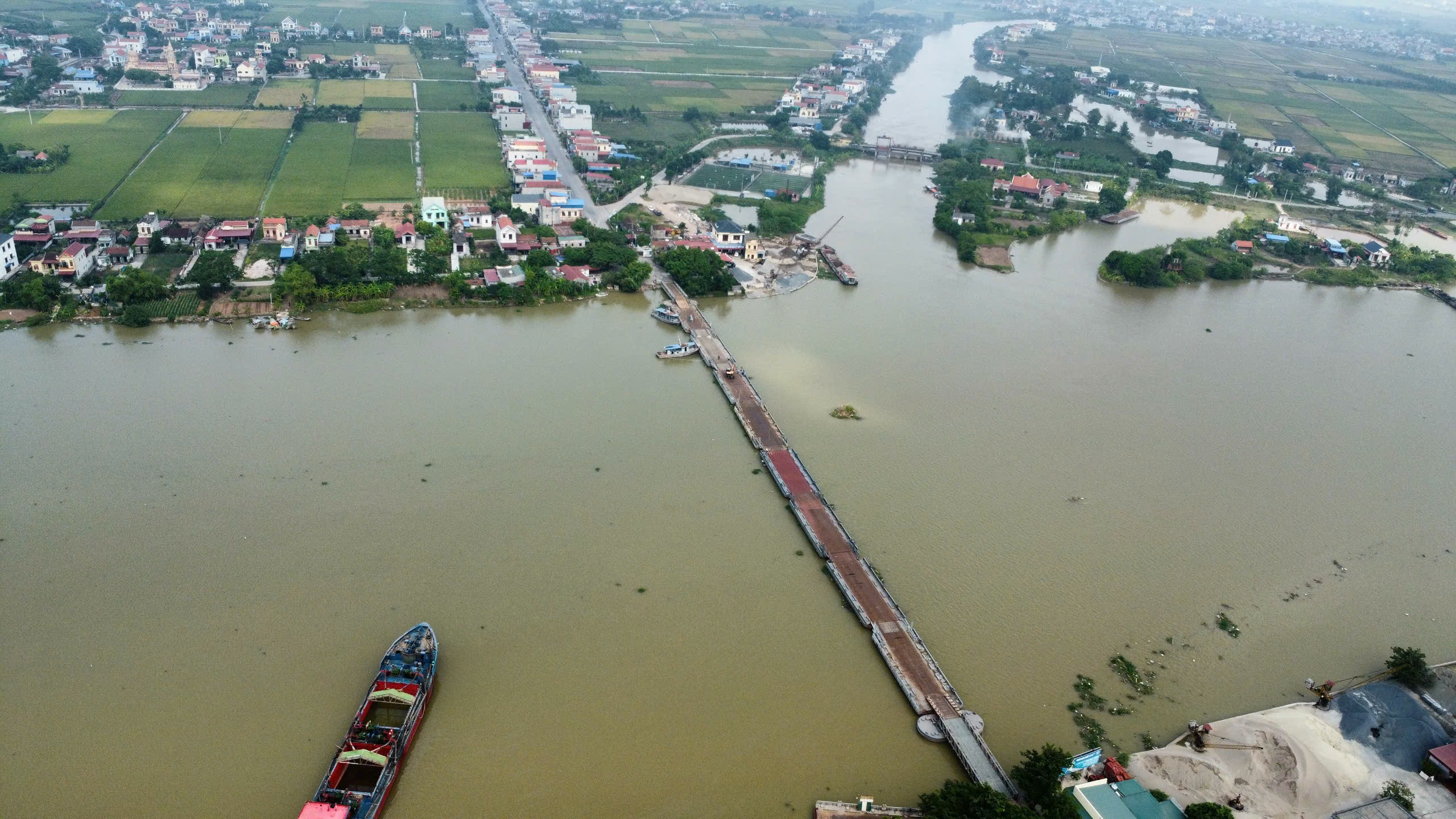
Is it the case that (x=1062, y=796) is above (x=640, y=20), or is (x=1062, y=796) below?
below

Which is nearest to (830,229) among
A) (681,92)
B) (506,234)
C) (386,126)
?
(506,234)

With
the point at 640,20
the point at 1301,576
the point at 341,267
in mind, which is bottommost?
the point at 1301,576

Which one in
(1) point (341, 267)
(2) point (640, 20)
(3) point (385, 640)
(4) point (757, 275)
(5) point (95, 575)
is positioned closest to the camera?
(3) point (385, 640)

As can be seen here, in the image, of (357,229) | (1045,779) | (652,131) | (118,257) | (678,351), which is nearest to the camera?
(1045,779)

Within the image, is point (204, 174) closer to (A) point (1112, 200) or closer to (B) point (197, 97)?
(B) point (197, 97)

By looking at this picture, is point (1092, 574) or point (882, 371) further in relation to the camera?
point (882, 371)

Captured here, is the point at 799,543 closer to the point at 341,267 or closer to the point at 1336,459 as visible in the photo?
the point at 1336,459

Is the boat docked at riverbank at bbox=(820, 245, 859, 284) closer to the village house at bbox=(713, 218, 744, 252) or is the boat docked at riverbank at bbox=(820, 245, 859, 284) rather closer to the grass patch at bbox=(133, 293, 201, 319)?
the village house at bbox=(713, 218, 744, 252)

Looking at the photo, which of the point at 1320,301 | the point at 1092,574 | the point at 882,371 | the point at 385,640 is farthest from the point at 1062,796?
the point at 1320,301

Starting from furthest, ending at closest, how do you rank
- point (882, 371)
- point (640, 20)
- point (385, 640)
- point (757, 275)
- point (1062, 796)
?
1. point (640, 20)
2. point (757, 275)
3. point (882, 371)
4. point (385, 640)
5. point (1062, 796)
